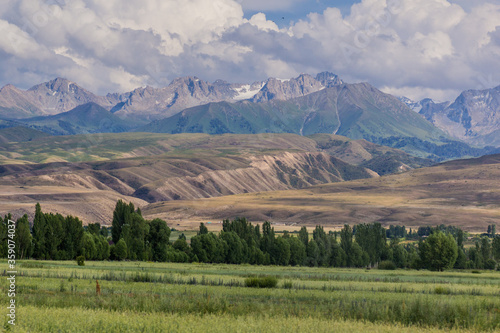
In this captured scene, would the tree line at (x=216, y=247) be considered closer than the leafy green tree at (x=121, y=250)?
Yes

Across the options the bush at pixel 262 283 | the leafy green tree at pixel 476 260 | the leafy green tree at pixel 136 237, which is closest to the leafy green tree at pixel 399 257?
the leafy green tree at pixel 476 260

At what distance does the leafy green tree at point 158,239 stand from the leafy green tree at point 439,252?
6953 cm

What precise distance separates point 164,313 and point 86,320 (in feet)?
18.7

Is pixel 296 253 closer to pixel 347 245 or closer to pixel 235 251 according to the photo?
pixel 347 245

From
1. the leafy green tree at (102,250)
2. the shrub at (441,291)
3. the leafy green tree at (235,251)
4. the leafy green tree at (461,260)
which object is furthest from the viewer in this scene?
the leafy green tree at (461,260)

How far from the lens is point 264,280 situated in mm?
58844

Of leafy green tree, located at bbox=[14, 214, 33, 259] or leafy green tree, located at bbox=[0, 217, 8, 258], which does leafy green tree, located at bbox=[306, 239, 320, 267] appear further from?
leafy green tree, located at bbox=[0, 217, 8, 258]

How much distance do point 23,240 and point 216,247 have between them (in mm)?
48935

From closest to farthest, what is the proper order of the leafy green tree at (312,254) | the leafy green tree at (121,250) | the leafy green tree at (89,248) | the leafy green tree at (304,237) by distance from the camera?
the leafy green tree at (89,248)
the leafy green tree at (121,250)
the leafy green tree at (312,254)
the leafy green tree at (304,237)

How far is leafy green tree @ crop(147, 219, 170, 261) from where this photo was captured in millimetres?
141875

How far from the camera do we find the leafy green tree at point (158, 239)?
465ft

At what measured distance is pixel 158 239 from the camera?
14462 cm

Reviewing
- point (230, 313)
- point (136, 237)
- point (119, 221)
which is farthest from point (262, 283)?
point (119, 221)

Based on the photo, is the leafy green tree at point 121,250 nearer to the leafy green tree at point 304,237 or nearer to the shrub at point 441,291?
the leafy green tree at point 304,237
